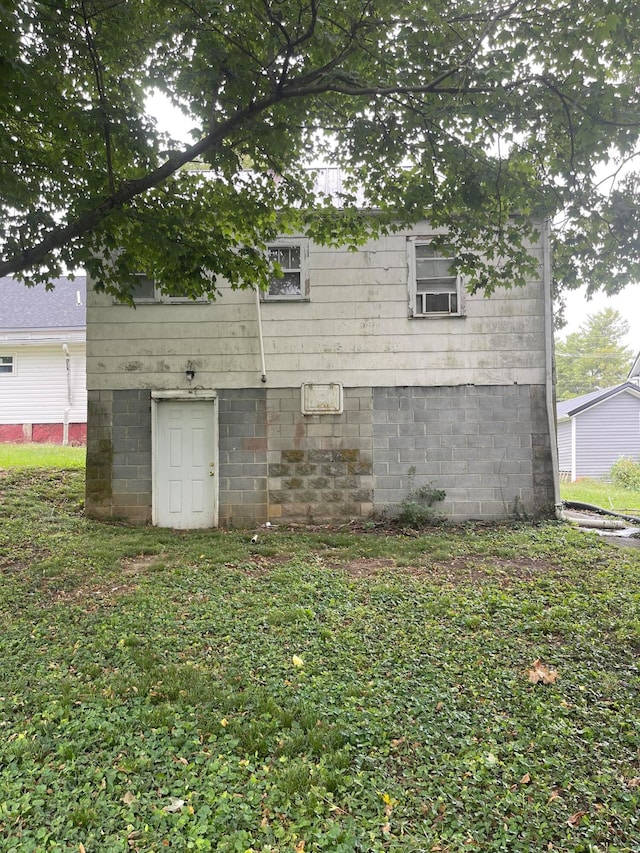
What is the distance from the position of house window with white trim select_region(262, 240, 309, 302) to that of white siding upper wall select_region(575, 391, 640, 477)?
1623 cm

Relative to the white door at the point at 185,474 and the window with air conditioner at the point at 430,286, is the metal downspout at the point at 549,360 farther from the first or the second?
the white door at the point at 185,474

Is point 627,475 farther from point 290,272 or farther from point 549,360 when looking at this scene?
point 290,272

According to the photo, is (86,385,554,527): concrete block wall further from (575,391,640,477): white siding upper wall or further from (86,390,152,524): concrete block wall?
(575,391,640,477): white siding upper wall

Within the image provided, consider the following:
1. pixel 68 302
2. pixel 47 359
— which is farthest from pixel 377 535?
pixel 68 302

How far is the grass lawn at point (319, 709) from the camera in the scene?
2.10m

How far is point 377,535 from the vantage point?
736 cm

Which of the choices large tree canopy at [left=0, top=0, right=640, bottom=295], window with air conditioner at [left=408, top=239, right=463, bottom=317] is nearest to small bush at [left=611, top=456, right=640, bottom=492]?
window with air conditioner at [left=408, top=239, right=463, bottom=317]

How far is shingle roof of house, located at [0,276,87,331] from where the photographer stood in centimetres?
1788

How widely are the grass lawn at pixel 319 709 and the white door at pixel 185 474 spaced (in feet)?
7.95

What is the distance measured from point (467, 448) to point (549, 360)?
1896mm

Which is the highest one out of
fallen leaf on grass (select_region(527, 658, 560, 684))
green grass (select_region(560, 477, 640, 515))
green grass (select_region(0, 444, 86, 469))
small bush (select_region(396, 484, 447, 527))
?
green grass (select_region(0, 444, 86, 469))

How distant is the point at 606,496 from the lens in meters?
13.6

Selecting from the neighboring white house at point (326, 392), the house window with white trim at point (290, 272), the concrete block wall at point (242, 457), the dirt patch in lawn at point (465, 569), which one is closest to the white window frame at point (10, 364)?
the neighboring white house at point (326, 392)

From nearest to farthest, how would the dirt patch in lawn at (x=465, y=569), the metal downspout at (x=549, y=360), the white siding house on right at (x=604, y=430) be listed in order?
the dirt patch in lawn at (x=465, y=569), the metal downspout at (x=549, y=360), the white siding house on right at (x=604, y=430)
